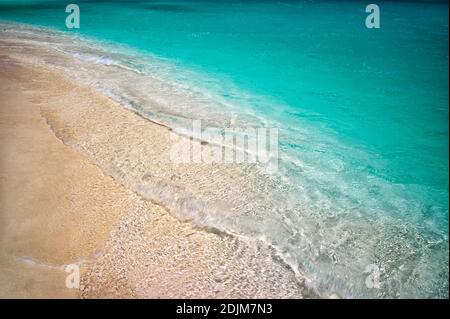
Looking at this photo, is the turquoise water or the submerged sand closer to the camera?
the submerged sand

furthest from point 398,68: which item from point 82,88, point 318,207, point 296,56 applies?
point 82,88

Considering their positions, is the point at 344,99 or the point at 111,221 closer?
the point at 111,221

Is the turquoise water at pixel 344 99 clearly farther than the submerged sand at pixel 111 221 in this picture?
Yes

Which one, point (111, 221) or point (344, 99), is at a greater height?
point (344, 99)
